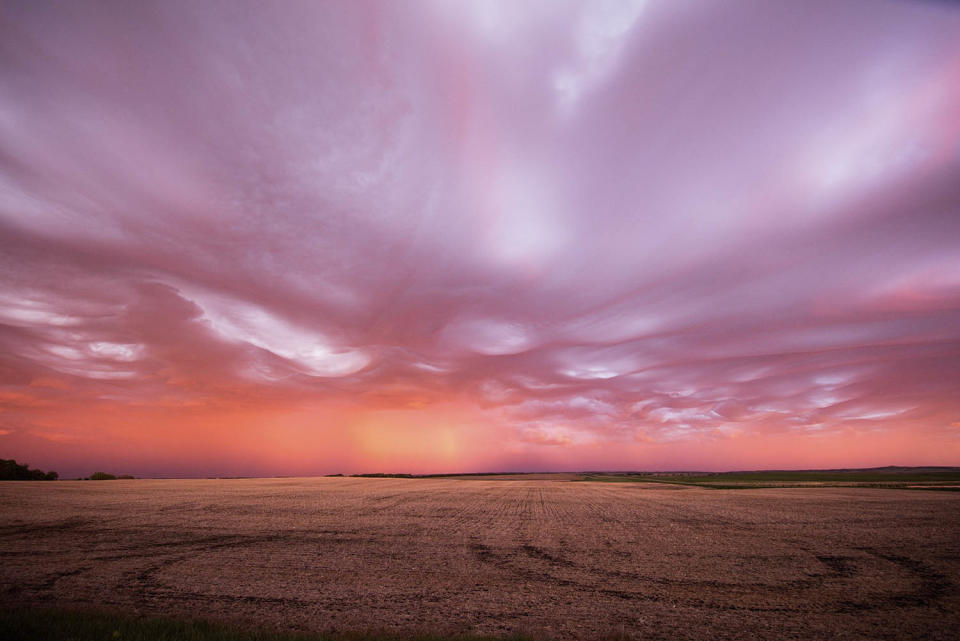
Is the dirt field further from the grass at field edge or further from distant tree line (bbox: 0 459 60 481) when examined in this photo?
distant tree line (bbox: 0 459 60 481)

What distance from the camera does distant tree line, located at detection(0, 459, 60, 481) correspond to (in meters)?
93.3

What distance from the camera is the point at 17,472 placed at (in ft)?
315

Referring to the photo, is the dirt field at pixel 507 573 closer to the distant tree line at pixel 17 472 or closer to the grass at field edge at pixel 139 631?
the grass at field edge at pixel 139 631

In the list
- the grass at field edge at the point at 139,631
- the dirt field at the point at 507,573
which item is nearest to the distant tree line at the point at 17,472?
the dirt field at the point at 507,573

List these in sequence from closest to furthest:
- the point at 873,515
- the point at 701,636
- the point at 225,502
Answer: the point at 701,636, the point at 873,515, the point at 225,502

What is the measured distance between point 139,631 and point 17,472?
430ft

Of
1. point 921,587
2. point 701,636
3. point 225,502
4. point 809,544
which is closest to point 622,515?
point 809,544

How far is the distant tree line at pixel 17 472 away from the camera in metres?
93.3

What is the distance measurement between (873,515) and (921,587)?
2849cm

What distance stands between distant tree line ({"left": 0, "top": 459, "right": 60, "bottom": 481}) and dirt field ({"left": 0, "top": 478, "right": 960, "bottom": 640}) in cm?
9429

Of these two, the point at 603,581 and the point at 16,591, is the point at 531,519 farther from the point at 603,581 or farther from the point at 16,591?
the point at 16,591

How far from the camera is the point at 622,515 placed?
1366 inches

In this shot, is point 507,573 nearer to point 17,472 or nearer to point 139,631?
point 139,631

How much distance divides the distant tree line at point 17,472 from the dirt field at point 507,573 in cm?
9429
